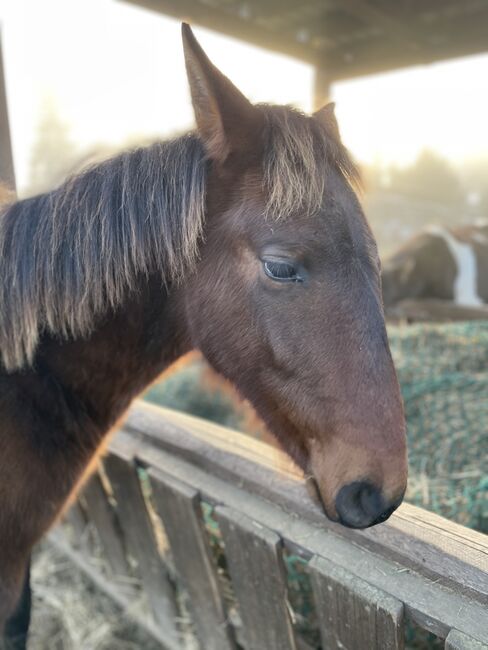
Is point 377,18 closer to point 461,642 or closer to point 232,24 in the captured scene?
point 232,24

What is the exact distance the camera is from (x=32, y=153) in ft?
99.5

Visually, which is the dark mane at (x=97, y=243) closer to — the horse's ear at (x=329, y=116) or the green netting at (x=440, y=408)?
the horse's ear at (x=329, y=116)

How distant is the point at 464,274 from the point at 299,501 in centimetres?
508

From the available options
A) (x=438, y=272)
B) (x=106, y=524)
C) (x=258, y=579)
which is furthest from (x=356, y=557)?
(x=438, y=272)

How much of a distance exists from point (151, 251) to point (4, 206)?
1.78 ft

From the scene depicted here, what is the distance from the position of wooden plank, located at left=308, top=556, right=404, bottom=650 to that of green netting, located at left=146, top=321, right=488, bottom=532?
0.51 meters

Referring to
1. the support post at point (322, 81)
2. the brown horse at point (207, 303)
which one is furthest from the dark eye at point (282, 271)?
the support post at point (322, 81)

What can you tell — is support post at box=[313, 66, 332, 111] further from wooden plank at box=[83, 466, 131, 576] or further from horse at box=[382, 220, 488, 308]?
wooden plank at box=[83, 466, 131, 576]

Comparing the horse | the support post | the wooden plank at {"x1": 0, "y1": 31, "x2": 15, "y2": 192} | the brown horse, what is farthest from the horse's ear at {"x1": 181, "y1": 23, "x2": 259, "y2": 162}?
the horse

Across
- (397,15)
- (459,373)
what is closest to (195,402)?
(459,373)

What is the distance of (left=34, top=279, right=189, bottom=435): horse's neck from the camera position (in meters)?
1.44

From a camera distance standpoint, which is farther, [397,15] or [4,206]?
[397,15]

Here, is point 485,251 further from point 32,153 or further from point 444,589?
point 32,153

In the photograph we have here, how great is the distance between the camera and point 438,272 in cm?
574
